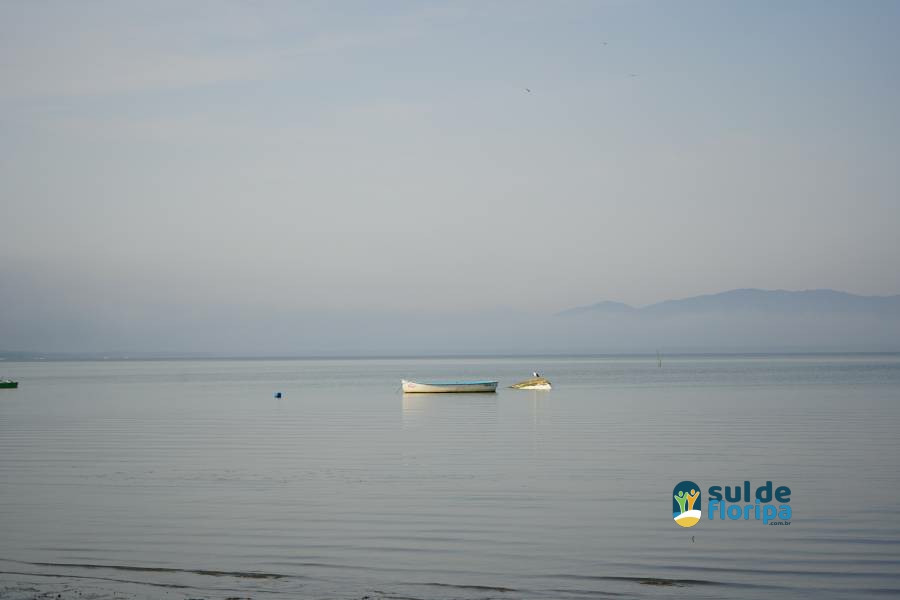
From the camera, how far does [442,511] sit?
79.6 feet

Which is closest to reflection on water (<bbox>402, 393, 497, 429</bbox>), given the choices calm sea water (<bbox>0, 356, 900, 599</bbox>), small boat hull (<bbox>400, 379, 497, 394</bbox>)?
small boat hull (<bbox>400, 379, 497, 394</bbox>)

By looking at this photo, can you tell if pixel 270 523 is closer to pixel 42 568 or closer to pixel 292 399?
pixel 42 568

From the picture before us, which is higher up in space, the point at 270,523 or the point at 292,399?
the point at 292,399

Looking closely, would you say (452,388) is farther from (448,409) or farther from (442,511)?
(442,511)

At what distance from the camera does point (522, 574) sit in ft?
58.0

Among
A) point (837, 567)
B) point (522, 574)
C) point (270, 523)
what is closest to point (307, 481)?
point (270, 523)

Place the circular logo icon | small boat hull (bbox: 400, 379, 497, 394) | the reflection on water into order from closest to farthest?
the circular logo icon → the reflection on water → small boat hull (bbox: 400, 379, 497, 394)

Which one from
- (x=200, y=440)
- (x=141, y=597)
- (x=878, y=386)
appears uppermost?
(x=878, y=386)

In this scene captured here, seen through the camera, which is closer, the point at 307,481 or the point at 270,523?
the point at 270,523

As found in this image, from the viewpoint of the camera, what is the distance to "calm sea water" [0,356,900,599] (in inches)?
680

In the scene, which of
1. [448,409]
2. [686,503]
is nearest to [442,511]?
[686,503]

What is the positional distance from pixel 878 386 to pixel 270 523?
8328 cm

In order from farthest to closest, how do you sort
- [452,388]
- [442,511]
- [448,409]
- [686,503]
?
1. [452,388]
2. [448,409]
3. [686,503]
4. [442,511]

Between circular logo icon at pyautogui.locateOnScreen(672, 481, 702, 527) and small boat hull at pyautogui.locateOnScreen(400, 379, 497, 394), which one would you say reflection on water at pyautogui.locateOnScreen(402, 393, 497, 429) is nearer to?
small boat hull at pyautogui.locateOnScreen(400, 379, 497, 394)
